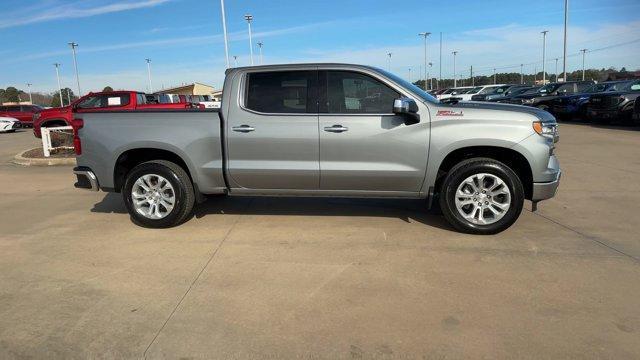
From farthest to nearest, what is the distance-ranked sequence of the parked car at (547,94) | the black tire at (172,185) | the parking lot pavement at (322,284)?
the parked car at (547,94), the black tire at (172,185), the parking lot pavement at (322,284)

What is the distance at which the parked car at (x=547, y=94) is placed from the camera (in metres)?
21.5

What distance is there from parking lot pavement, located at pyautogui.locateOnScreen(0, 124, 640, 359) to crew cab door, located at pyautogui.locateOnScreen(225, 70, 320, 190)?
2.17 ft

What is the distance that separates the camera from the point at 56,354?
122 inches

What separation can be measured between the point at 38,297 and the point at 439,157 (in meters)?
3.96

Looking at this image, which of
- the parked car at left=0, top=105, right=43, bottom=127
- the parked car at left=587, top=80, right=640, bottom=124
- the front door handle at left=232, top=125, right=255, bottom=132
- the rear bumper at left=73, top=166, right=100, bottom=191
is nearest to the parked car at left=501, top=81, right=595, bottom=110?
the parked car at left=587, top=80, right=640, bottom=124

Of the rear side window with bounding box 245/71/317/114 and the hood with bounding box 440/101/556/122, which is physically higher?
the rear side window with bounding box 245/71/317/114

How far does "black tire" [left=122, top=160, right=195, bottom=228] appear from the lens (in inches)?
219

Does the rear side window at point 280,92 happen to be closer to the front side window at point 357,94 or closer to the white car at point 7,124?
the front side window at point 357,94

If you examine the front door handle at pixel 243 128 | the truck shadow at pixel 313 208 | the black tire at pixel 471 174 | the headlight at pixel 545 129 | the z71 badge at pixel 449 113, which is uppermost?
the z71 badge at pixel 449 113

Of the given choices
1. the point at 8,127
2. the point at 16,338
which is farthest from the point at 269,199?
the point at 8,127

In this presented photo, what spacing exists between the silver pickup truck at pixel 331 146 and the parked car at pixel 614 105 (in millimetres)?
13179

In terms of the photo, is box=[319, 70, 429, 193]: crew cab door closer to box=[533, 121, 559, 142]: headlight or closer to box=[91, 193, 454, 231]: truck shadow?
box=[91, 193, 454, 231]: truck shadow

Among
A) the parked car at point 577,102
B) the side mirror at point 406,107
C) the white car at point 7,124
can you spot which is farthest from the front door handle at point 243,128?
the white car at point 7,124

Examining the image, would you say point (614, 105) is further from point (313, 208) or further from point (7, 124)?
point (7, 124)
